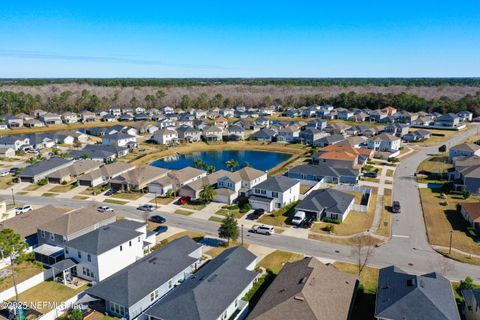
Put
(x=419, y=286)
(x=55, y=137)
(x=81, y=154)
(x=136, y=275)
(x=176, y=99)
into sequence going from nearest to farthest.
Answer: (x=419, y=286) → (x=136, y=275) → (x=81, y=154) → (x=55, y=137) → (x=176, y=99)

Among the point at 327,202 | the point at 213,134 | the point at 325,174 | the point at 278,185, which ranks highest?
the point at 213,134

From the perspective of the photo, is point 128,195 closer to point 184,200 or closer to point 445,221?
point 184,200

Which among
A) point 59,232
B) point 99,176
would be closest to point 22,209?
point 99,176

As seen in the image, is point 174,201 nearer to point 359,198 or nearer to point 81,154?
point 359,198

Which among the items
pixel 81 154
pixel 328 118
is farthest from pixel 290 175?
pixel 328 118

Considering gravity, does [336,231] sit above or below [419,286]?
below

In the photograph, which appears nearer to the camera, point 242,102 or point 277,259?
point 277,259

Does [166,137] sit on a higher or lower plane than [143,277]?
higher

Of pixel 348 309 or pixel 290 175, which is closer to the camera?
pixel 348 309
